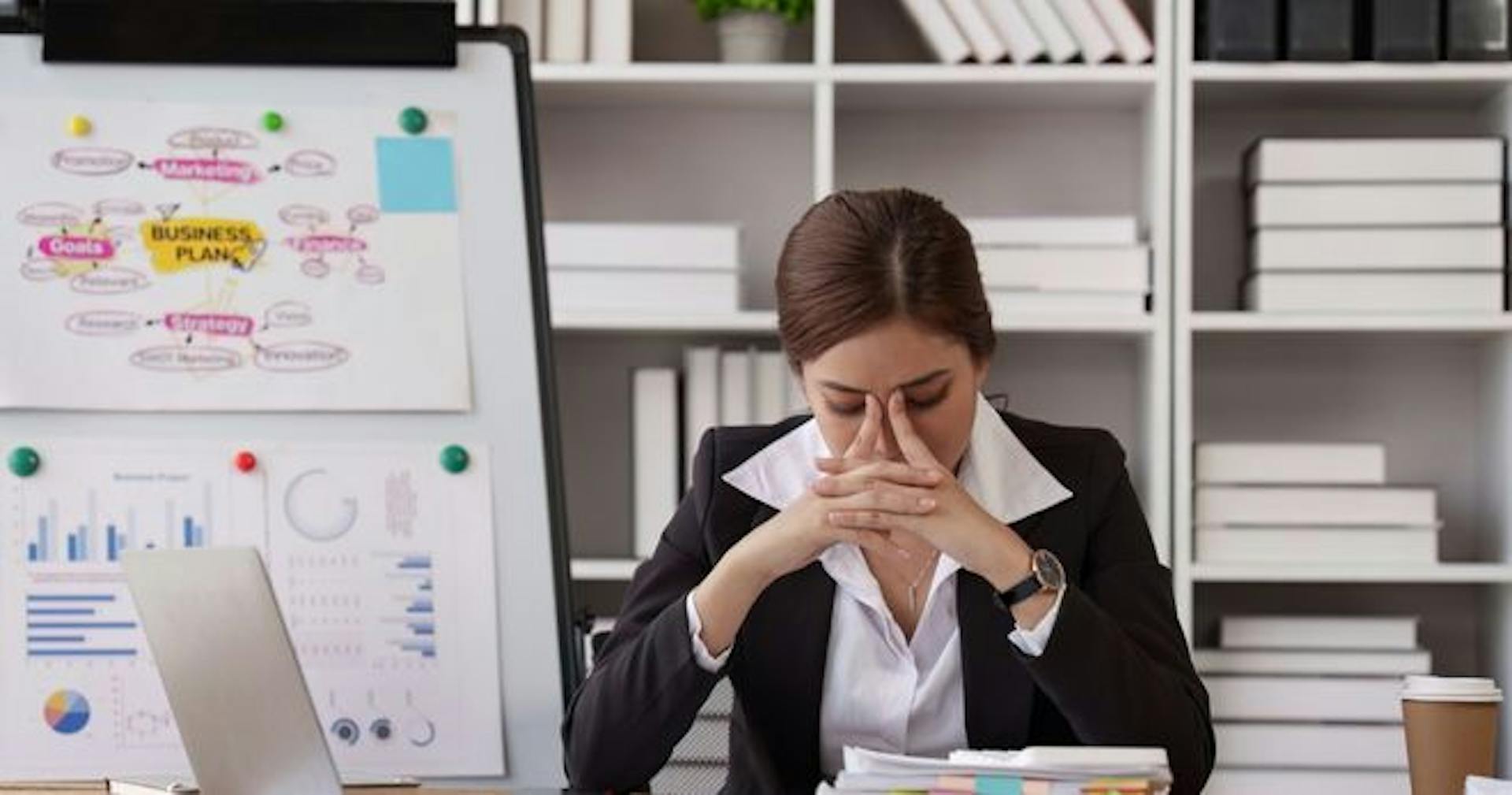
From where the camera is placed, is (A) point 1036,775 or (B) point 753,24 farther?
(B) point 753,24

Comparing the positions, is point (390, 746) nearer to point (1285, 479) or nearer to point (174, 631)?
point (174, 631)

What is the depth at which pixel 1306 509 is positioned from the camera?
327cm

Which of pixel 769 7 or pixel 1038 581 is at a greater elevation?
pixel 769 7

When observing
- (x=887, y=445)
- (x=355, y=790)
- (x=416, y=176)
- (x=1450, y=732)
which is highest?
(x=416, y=176)

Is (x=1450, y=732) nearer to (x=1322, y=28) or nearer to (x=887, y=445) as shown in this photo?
(x=887, y=445)

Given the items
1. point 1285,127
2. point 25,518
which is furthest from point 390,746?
point 1285,127

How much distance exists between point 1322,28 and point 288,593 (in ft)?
5.98

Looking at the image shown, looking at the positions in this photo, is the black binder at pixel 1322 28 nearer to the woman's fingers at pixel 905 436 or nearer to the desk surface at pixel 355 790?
the woman's fingers at pixel 905 436

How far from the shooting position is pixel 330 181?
2.23 metres

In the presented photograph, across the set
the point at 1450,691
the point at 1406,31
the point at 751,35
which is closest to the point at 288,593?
the point at 1450,691

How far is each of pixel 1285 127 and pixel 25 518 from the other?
2126 millimetres

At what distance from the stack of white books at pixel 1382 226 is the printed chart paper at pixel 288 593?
1529 millimetres

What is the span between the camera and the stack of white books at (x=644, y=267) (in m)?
3.29

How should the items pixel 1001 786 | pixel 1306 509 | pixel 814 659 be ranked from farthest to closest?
pixel 1306 509
pixel 814 659
pixel 1001 786
